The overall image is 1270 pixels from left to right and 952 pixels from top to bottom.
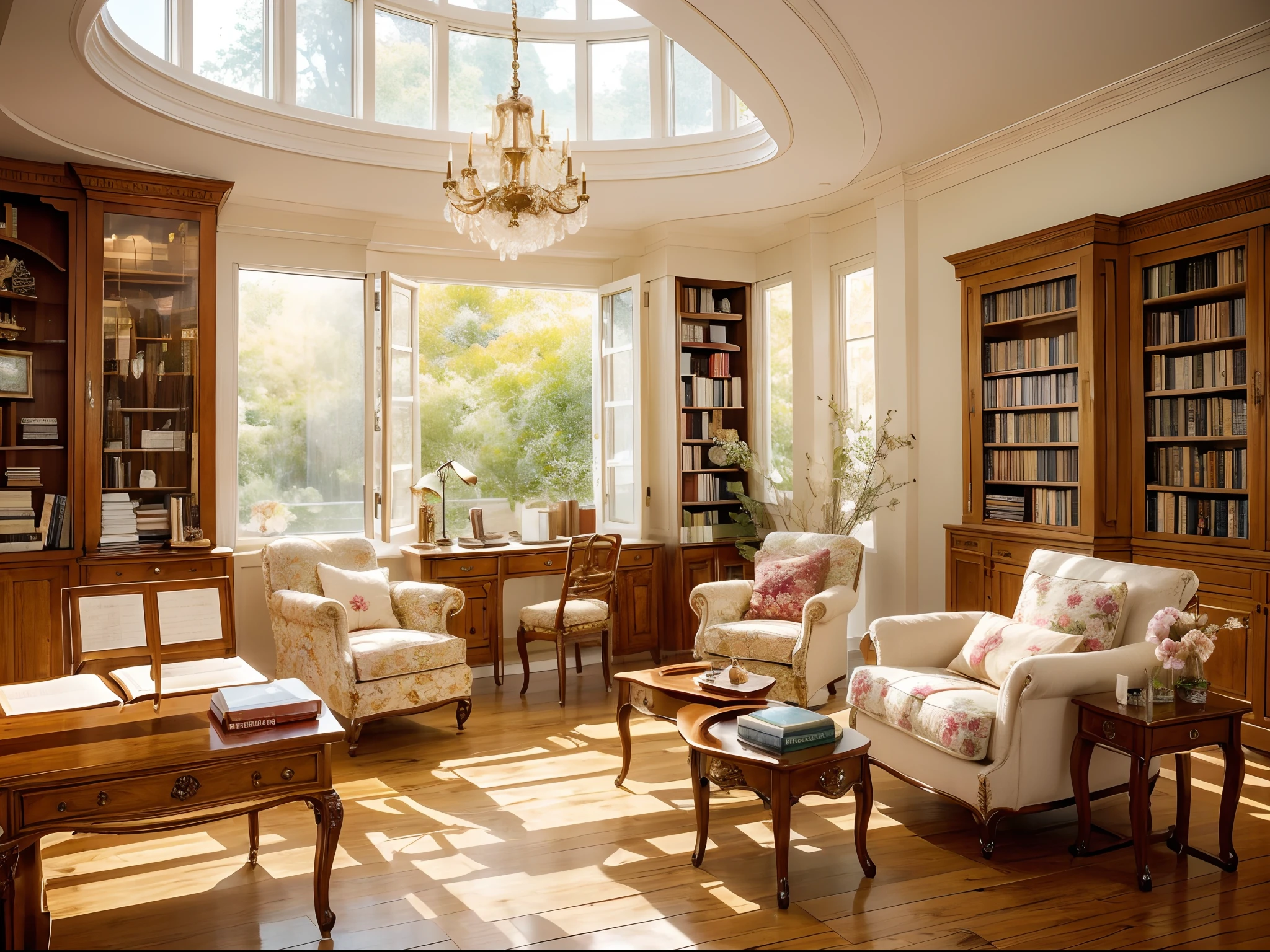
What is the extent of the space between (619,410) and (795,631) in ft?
8.34

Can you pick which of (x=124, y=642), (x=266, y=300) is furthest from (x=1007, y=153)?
(x=124, y=642)

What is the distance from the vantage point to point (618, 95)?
18.1ft

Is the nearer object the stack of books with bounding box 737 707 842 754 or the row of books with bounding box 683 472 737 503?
the stack of books with bounding box 737 707 842 754

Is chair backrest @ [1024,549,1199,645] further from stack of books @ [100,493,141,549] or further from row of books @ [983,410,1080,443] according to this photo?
stack of books @ [100,493,141,549]

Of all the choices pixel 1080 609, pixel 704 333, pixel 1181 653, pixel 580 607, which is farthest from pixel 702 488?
pixel 1181 653

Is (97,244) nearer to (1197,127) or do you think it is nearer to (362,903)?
(362,903)

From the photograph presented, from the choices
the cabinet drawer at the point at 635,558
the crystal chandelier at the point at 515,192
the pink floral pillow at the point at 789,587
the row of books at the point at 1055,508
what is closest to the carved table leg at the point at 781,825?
the pink floral pillow at the point at 789,587

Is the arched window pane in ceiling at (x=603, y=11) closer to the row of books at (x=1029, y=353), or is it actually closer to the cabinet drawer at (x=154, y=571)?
the row of books at (x=1029, y=353)

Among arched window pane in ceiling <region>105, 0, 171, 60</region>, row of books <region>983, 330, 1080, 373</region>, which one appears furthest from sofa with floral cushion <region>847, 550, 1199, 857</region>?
arched window pane in ceiling <region>105, 0, 171, 60</region>

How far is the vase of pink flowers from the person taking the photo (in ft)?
9.25

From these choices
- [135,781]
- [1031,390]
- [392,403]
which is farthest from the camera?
[392,403]

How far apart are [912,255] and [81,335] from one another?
479 centimetres

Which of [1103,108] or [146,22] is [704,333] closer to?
[1103,108]

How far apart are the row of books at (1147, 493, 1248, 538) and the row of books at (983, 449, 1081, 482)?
1.18ft
